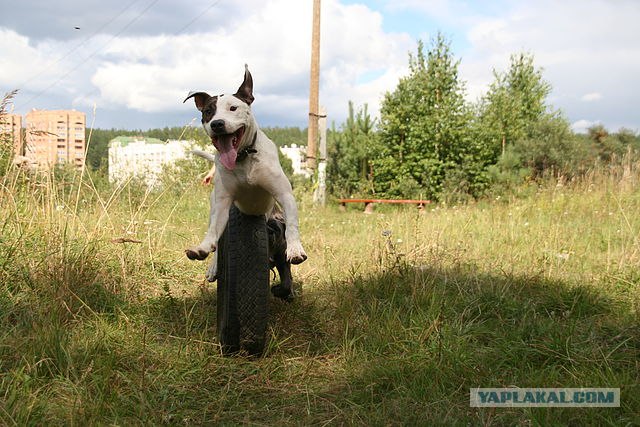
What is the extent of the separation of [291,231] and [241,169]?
1.40ft

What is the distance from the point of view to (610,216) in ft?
22.5

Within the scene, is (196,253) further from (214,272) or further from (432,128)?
(432,128)

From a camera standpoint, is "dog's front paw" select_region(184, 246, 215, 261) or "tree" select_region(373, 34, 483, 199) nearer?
"dog's front paw" select_region(184, 246, 215, 261)

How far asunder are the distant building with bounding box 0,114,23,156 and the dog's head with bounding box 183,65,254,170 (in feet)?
8.36

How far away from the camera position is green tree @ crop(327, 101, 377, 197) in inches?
670

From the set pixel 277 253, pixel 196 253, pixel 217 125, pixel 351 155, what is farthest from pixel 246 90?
pixel 351 155

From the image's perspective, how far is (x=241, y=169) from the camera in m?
2.62

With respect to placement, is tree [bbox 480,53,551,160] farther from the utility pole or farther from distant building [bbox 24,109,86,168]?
distant building [bbox 24,109,86,168]

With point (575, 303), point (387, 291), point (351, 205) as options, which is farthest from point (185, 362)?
point (351, 205)

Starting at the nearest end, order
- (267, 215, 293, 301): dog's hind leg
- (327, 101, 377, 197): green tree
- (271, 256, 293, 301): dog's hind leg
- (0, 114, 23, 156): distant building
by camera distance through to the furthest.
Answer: (267, 215, 293, 301): dog's hind leg < (271, 256, 293, 301): dog's hind leg < (0, 114, 23, 156): distant building < (327, 101, 377, 197): green tree

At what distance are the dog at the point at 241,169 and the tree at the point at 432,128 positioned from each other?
1301 centimetres

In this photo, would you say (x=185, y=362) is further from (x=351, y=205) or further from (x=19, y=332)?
(x=351, y=205)

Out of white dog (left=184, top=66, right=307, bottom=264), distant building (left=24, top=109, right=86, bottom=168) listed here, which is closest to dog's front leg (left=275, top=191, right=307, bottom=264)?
white dog (left=184, top=66, right=307, bottom=264)

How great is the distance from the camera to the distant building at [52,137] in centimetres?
441
